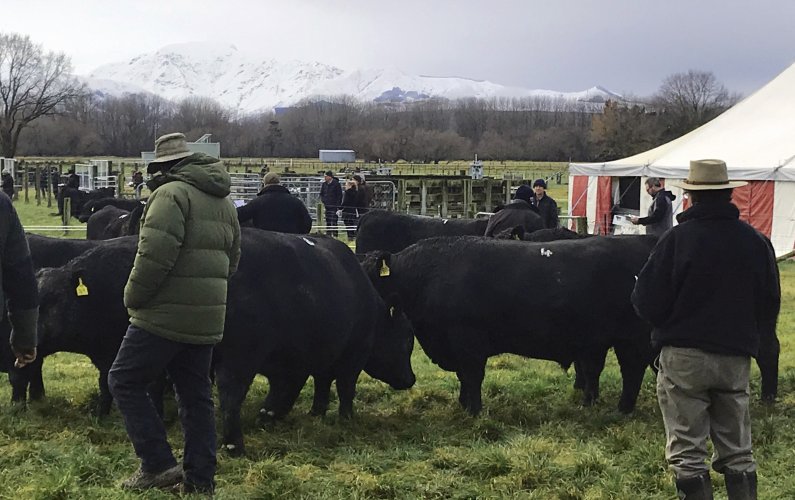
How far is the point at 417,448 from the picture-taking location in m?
5.71

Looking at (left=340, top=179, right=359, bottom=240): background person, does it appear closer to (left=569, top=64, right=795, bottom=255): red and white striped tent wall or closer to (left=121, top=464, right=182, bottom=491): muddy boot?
(left=569, top=64, right=795, bottom=255): red and white striped tent wall

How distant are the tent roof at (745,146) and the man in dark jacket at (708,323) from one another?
13.3m

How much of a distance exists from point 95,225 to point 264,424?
7.11 metres

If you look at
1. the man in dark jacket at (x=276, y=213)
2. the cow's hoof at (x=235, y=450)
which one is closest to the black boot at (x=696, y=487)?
the cow's hoof at (x=235, y=450)

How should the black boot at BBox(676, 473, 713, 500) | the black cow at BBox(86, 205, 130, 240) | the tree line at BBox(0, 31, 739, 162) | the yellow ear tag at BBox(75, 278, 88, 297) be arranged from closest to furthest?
the black boot at BBox(676, 473, 713, 500)
the yellow ear tag at BBox(75, 278, 88, 297)
the black cow at BBox(86, 205, 130, 240)
the tree line at BBox(0, 31, 739, 162)

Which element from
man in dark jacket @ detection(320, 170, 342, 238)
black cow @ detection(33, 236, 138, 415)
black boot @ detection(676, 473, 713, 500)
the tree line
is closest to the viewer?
black boot @ detection(676, 473, 713, 500)

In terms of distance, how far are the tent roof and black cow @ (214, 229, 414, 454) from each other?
39.6 feet

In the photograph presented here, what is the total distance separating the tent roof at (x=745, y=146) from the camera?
1773 centimetres

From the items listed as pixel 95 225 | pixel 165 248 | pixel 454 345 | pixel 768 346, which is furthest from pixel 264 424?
pixel 95 225

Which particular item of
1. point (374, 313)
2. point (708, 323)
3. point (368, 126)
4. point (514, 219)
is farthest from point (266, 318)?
point (368, 126)

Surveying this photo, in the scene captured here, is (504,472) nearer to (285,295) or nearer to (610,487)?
(610,487)

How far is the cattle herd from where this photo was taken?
574 centimetres

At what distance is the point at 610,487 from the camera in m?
4.81

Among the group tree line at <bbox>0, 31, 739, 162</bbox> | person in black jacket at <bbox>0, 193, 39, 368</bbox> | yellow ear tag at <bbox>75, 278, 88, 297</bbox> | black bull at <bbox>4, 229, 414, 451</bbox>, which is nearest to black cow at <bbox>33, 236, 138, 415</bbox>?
black bull at <bbox>4, 229, 414, 451</bbox>
